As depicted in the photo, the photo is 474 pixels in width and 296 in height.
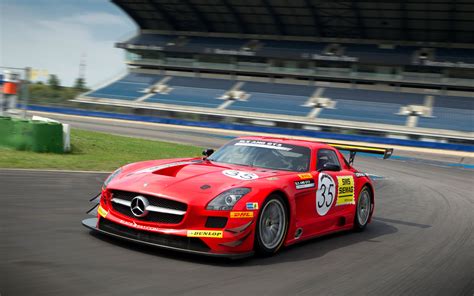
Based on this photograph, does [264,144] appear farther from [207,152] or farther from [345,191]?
[345,191]

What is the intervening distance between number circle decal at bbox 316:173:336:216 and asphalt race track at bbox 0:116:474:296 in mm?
433

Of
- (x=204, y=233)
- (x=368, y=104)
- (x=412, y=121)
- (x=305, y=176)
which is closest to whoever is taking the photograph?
(x=204, y=233)

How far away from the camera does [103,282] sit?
4152 mm

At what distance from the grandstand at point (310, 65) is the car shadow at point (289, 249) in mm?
28341

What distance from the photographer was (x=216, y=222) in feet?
17.0

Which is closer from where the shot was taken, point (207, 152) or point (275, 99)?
point (207, 152)

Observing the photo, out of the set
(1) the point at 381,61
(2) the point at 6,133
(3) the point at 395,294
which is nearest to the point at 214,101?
(1) the point at 381,61

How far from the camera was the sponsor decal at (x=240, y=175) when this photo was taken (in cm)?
575

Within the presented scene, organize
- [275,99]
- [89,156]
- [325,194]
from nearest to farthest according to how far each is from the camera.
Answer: [325,194], [89,156], [275,99]

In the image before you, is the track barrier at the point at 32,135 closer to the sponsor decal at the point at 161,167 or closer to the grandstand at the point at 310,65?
the sponsor decal at the point at 161,167

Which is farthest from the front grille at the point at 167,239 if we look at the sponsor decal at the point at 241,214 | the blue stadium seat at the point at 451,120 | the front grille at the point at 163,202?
the blue stadium seat at the point at 451,120

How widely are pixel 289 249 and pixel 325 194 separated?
943 mm

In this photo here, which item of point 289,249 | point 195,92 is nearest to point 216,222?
point 289,249

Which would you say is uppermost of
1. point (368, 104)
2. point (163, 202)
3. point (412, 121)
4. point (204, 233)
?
point (368, 104)
